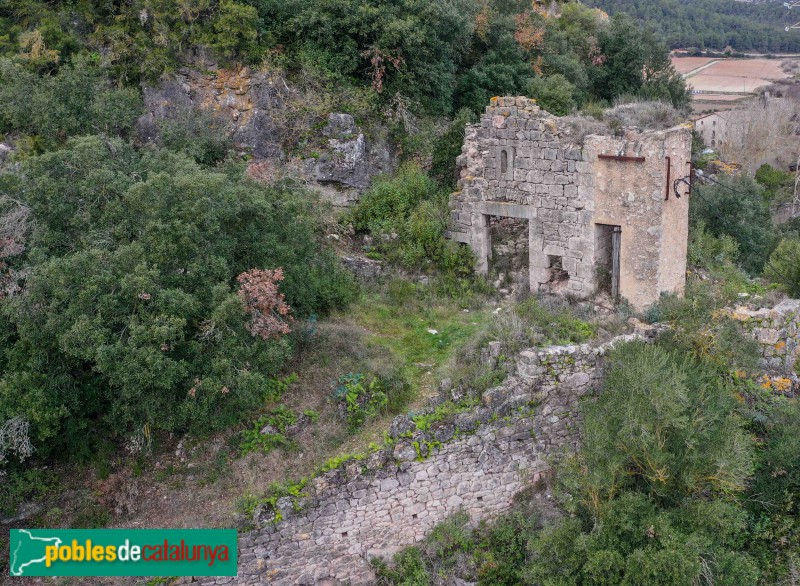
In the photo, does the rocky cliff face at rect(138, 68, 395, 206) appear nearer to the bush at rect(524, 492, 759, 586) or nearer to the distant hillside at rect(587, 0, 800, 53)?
the bush at rect(524, 492, 759, 586)

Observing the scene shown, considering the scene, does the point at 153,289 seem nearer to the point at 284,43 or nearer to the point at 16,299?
the point at 16,299

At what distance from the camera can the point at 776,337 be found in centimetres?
1074

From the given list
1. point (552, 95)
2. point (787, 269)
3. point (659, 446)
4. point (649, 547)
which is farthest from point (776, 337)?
point (552, 95)

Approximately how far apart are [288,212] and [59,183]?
9.79 feet

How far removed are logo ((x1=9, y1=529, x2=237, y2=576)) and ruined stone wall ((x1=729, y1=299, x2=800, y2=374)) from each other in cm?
721

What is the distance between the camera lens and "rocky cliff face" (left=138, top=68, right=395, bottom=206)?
14.9m

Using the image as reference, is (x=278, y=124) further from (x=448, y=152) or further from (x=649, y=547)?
(x=649, y=547)

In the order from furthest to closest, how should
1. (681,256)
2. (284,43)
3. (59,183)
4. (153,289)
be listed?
(284,43) → (681,256) → (59,183) → (153,289)

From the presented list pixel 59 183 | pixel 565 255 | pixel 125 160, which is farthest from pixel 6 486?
pixel 565 255

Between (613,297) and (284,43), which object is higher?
(284,43)

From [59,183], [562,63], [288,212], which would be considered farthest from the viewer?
[562,63]

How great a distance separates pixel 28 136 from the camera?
42.4ft

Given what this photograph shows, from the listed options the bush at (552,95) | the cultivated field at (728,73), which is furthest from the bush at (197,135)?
the cultivated field at (728,73)

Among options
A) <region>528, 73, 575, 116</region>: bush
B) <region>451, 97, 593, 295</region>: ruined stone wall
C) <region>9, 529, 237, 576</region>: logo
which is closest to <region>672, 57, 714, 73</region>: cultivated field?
<region>528, 73, 575, 116</region>: bush
